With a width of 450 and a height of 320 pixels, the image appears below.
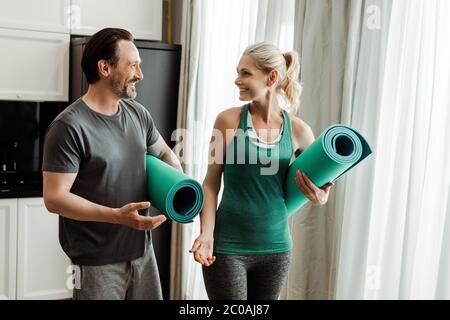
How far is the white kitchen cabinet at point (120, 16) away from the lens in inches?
148

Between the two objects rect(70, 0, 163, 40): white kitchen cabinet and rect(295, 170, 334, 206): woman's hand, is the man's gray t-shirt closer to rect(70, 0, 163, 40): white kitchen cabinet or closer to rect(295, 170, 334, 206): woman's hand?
rect(295, 170, 334, 206): woman's hand

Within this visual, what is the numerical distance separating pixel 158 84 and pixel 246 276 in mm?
1954

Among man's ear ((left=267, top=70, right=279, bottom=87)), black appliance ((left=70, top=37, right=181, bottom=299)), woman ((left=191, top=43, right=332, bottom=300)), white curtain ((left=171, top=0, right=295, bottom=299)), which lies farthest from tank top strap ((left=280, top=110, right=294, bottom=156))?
black appliance ((left=70, top=37, right=181, bottom=299))

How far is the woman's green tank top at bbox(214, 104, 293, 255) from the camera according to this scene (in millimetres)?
2045

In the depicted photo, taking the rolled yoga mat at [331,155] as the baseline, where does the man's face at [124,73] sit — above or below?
above

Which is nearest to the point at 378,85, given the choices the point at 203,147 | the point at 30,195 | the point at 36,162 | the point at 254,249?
the point at 254,249

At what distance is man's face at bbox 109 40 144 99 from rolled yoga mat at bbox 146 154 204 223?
259 millimetres

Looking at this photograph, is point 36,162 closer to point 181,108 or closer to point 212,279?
point 181,108

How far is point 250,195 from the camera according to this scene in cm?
206

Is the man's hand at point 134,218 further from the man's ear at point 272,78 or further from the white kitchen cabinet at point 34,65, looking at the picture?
the white kitchen cabinet at point 34,65

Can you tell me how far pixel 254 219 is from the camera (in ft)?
6.75

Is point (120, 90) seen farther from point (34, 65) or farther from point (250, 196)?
point (34, 65)

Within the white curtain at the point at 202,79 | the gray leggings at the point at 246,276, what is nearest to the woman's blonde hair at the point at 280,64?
the gray leggings at the point at 246,276

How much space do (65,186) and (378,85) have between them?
137 cm
